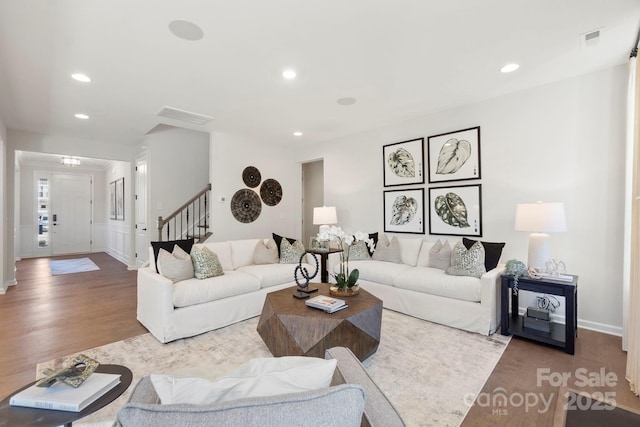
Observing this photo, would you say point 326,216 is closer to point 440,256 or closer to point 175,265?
point 440,256

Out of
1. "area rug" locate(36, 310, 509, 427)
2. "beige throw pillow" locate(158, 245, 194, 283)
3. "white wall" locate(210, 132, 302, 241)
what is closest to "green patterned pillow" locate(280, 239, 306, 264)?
"area rug" locate(36, 310, 509, 427)

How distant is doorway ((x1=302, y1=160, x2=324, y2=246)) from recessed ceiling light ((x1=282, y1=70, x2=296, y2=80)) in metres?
4.04

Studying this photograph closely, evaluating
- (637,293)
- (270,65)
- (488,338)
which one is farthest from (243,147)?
(637,293)

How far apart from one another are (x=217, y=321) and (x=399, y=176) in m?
3.26

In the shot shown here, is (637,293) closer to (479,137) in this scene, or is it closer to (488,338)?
(488,338)

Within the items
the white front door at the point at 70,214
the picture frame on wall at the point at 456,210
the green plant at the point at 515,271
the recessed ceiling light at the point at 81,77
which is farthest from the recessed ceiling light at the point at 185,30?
the white front door at the point at 70,214

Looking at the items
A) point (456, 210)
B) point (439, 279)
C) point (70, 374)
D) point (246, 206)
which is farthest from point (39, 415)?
point (246, 206)

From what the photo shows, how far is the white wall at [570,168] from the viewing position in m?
2.91

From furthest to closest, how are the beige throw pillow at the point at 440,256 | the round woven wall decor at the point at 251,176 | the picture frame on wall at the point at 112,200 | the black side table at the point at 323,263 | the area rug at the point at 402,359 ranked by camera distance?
the picture frame on wall at the point at 112,200
the round woven wall decor at the point at 251,176
the black side table at the point at 323,263
the beige throw pillow at the point at 440,256
the area rug at the point at 402,359

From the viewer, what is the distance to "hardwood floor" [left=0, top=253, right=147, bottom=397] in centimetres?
252

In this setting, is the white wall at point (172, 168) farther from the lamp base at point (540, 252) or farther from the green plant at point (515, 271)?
the lamp base at point (540, 252)

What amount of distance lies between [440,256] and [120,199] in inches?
308

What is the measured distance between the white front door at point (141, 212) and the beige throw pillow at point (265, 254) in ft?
9.26

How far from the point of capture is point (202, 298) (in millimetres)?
2959
